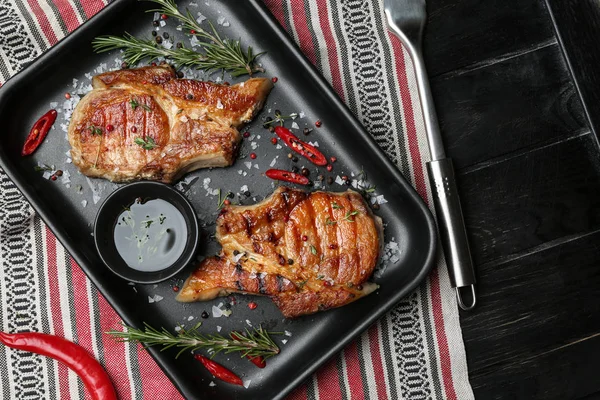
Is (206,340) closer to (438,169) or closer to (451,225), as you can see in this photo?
(451,225)

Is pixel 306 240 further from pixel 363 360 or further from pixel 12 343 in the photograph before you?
pixel 12 343

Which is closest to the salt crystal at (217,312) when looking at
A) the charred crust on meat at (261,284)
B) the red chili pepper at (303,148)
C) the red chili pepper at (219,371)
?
the red chili pepper at (219,371)

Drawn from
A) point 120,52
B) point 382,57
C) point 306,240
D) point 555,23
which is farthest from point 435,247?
point 120,52

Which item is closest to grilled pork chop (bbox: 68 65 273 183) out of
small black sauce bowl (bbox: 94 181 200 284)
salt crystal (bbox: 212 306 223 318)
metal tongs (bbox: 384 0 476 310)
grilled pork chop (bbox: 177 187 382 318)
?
small black sauce bowl (bbox: 94 181 200 284)

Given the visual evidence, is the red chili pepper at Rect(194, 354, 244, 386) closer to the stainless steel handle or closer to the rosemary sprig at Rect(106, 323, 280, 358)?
the rosemary sprig at Rect(106, 323, 280, 358)

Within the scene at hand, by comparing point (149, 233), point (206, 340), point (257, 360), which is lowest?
point (257, 360)

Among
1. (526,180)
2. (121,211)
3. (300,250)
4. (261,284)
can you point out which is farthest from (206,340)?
(526,180)

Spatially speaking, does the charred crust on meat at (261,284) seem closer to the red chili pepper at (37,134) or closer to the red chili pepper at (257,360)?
the red chili pepper at (257,360)
